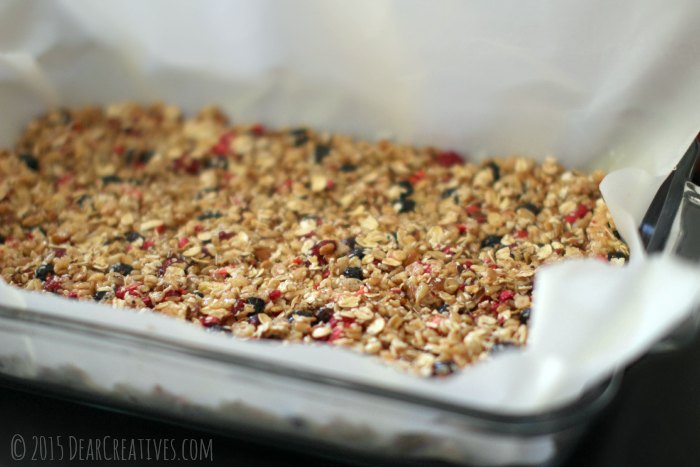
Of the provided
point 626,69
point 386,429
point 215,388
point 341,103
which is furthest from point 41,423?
point 626,69

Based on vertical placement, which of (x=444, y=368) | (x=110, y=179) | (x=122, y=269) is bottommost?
(x=444, y=368)

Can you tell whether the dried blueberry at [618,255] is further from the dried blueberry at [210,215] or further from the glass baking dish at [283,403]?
the dried blueberry at [210,215]

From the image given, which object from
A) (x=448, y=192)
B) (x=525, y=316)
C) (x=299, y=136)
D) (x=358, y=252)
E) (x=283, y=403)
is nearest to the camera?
(x=283, y=403)

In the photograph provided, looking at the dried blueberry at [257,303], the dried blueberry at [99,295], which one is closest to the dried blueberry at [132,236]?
the dried blueberry at [99,295]

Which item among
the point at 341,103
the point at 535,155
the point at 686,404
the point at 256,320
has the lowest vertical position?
the point at 686,404

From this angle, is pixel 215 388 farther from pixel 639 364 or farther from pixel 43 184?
pixel 43 184

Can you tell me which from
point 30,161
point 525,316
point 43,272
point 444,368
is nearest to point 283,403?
point 444,368

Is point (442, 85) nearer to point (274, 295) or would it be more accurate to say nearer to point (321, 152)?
point (321, 152)

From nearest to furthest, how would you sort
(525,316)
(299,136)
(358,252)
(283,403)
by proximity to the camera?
(283,403)
(525,316)
(358,252)
(299,136)
